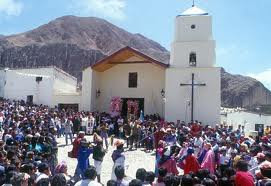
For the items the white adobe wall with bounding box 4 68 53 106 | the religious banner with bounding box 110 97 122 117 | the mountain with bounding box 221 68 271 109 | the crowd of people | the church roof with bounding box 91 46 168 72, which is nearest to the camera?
the crowd of people

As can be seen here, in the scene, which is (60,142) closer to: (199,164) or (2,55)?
(199,164)

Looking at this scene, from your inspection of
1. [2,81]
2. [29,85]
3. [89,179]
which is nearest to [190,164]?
[89,179]

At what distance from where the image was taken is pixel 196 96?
2695 centimetres

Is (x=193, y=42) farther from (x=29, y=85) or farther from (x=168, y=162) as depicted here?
(x=168, y=162)

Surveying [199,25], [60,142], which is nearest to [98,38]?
[199,25]

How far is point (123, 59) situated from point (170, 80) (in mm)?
4756

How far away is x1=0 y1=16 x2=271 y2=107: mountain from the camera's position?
257 feet

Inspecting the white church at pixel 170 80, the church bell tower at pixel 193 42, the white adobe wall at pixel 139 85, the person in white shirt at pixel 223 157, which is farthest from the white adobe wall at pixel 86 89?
the person in white shirt at pixel 223 157

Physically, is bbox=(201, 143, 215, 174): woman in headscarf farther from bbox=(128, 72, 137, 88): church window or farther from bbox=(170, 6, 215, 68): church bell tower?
bbox=(128, 72, 137, 88): church window

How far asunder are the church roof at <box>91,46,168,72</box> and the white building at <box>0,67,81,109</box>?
2782mm

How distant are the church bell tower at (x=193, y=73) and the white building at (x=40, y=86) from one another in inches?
296

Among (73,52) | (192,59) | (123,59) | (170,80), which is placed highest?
(73,52)

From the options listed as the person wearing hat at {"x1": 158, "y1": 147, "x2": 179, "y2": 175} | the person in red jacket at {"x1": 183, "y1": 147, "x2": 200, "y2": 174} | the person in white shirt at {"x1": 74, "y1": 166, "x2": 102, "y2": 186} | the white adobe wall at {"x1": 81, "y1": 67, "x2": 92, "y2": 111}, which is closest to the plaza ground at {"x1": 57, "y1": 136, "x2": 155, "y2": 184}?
the person wearing hat at {"x1": 158, "y1": 147, "x2": 179, "y2": 175}

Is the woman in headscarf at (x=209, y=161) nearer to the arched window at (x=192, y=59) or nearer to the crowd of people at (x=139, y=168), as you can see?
the crowd of people at (x=139, y=168)
